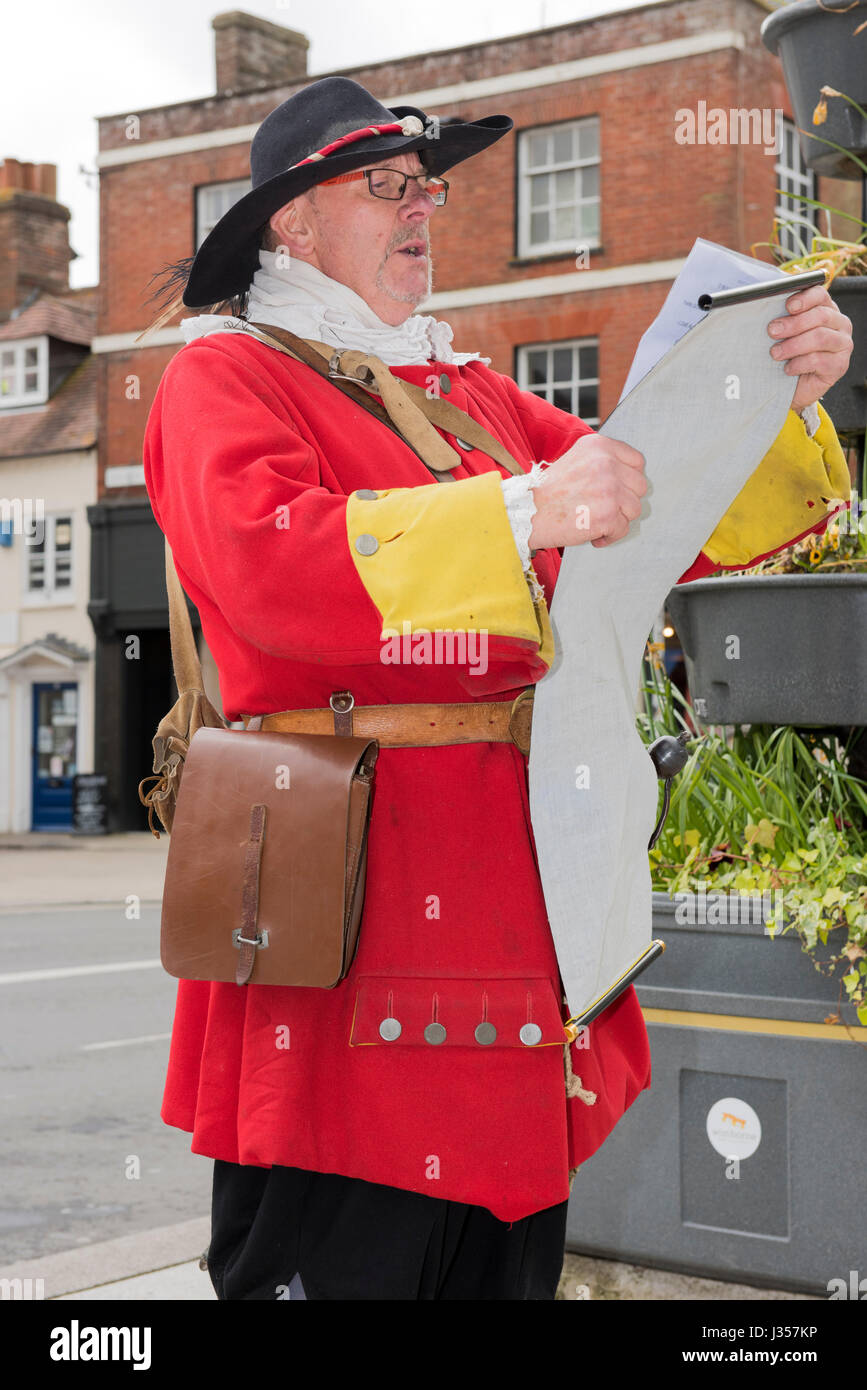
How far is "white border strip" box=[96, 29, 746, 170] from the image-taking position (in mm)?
15625

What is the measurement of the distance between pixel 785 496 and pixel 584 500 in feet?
1.69

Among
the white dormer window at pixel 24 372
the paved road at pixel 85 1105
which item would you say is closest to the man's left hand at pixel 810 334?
the paved road at pixel 85 1105

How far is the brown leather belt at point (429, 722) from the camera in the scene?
5.47ft

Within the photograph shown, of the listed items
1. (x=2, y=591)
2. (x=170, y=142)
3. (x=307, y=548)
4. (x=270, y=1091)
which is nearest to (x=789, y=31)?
(x=307, y=548)

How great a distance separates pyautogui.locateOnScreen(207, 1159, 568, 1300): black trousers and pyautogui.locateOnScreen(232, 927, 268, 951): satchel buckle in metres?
0.27

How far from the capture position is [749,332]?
1578 millimetres

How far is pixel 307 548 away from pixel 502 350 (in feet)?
53.1

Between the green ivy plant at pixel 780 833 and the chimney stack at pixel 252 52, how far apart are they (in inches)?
689

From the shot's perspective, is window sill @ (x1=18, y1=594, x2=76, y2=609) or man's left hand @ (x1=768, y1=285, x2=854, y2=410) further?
window sill @ (x1=18, y1=594, x2=76, y2=609)

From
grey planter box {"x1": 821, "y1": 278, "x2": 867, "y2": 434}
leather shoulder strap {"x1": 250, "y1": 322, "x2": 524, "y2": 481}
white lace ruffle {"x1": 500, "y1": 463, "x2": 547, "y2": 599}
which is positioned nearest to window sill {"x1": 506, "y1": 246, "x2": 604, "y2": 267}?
grey planter box {"x1": 821, "y1": 278, "x2": 867, "y2": 434}

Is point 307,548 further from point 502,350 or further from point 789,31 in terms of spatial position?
point 502,350

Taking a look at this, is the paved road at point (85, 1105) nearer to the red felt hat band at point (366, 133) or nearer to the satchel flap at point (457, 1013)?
the satchel flap at point (457, 1013)

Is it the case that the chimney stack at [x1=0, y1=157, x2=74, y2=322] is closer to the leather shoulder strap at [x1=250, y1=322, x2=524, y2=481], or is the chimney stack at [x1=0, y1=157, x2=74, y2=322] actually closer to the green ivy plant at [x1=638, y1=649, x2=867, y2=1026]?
the green ivy plant at [x1=638, y1=649, x2=867, y2=1026]
